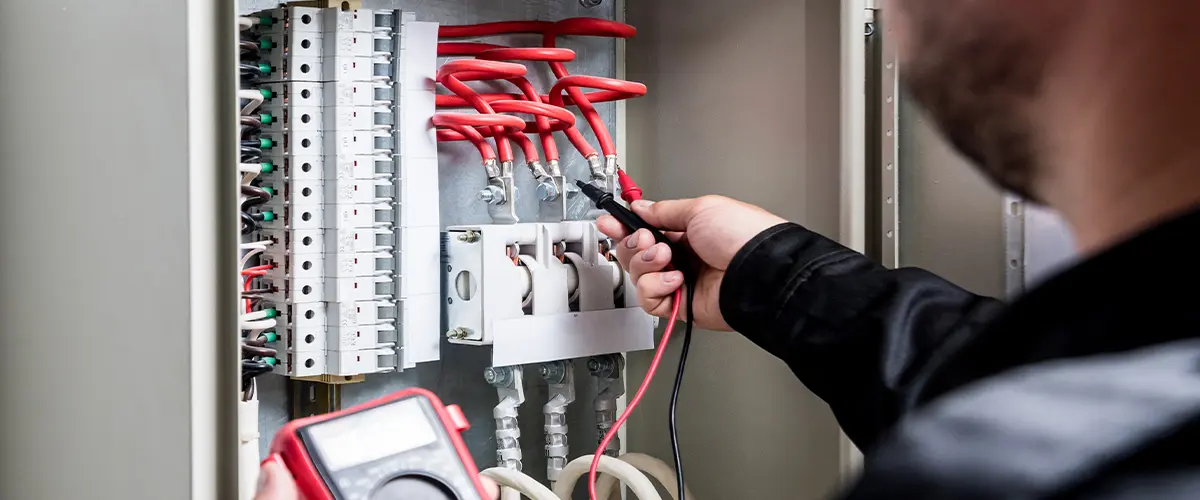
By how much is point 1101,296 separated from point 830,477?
1.05 metres

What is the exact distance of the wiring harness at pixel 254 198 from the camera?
3.57ft

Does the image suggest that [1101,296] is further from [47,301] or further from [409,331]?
[409,331]

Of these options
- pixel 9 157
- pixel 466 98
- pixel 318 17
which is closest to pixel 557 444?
pixel 466 98

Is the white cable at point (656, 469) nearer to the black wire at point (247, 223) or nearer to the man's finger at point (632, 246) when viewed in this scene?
the man's finger at point (632, 246)

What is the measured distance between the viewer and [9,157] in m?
0.83

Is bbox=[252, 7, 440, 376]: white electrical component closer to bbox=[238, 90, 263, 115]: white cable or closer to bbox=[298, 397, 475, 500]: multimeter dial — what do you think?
bbox=[238, 90, 263, 115]: white cable

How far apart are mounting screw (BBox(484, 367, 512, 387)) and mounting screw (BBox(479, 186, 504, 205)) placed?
22cm

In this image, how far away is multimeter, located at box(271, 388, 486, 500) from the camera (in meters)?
0.80

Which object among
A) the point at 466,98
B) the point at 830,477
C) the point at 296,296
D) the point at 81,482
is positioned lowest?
the point at 830,477

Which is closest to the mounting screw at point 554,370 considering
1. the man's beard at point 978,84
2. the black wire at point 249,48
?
the black wire at point 249,48

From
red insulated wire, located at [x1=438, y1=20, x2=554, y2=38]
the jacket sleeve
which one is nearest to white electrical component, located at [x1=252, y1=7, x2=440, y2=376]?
red insulated wire, located at [x1=438, y1=20, x2=554, y2=38]

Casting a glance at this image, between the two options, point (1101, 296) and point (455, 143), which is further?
point (455, 143)

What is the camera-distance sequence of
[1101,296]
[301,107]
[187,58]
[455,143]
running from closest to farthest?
[1101,296] → [187,58] → [301,107] → [455,143]

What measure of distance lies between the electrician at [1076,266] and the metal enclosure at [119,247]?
564mm
